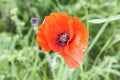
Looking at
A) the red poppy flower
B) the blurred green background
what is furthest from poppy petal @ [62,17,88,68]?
the blurred green background

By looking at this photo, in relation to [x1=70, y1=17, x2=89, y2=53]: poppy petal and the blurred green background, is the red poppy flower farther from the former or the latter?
the blurred green background

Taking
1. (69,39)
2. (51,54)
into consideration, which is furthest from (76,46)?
(51,54)

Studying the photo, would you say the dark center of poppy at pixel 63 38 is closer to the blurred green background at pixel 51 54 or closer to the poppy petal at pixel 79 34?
the poppy petal at pixel 79 34

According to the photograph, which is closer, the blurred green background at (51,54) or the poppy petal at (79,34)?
the poppy petal at (79,34)

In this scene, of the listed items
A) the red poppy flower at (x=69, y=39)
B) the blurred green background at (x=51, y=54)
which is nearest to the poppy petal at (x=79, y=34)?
the red poppy flower at (x=69, y=39)

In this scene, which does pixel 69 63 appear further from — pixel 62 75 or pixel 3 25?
pixel 3 25

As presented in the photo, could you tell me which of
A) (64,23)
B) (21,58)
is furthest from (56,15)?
(21,58)
